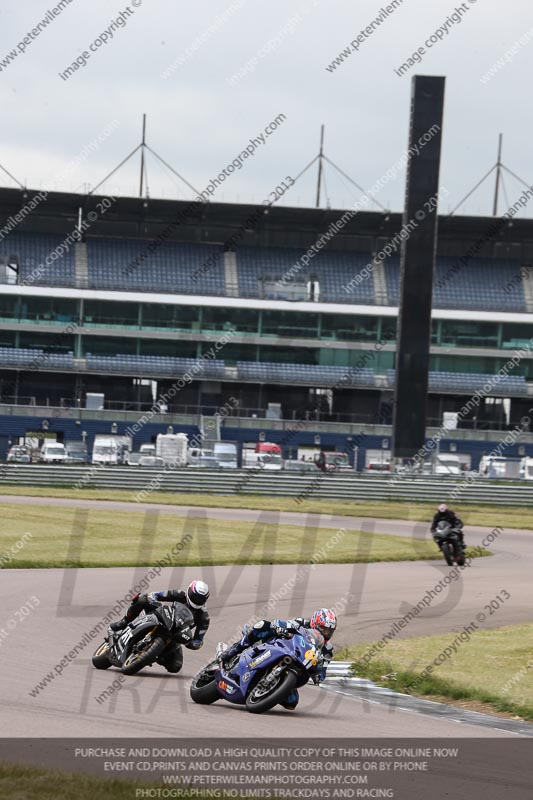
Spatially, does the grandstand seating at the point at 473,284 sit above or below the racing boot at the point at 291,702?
above

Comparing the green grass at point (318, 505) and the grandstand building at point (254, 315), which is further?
the grandstand building at point (254, 315)

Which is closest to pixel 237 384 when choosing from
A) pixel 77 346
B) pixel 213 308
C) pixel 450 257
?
pixel 213 308

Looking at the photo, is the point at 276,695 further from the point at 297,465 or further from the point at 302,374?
the point at 302,374

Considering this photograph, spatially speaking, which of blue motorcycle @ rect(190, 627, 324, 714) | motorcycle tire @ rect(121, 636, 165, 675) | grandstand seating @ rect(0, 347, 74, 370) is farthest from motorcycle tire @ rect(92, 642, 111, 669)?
grandstand seating @ rect(0, 347, 74, 370)

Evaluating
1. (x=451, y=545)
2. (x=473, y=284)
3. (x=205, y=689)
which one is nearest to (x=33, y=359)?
(x=473, y=284)

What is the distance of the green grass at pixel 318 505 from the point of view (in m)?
41.6

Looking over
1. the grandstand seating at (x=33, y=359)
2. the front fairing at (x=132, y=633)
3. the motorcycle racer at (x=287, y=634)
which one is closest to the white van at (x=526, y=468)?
the grandstand seating at (x=33, y=359)

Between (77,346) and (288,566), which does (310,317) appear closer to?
(77,346)

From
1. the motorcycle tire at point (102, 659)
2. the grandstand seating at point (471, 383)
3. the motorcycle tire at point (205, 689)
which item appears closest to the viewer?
the motorcycle tire at point (205, 689)

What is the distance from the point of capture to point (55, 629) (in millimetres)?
15359

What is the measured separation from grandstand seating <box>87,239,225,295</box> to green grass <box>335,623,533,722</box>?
192 feet

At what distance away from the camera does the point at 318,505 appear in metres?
44.1

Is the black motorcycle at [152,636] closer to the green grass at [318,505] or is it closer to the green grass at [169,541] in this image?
the green grass at [169,541]

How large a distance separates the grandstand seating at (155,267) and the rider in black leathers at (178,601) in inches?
2432
